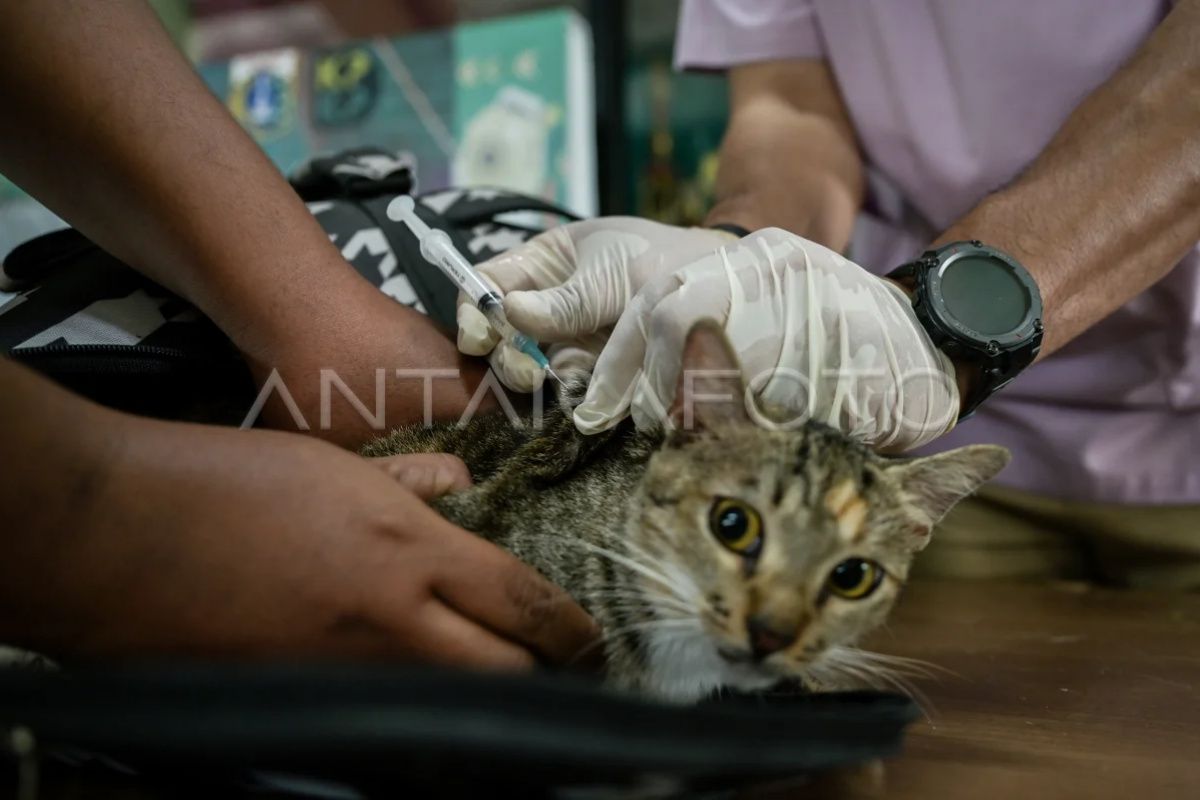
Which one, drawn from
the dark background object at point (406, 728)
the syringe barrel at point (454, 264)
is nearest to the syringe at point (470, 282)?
the syringe barrel at point (454, 264)

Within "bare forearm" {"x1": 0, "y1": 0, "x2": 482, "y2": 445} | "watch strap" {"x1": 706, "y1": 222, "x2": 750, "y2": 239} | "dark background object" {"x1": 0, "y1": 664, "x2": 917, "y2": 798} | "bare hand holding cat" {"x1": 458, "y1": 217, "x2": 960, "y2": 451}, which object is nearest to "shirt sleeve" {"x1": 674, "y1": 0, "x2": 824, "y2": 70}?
"watch strap" {"x1": 706, "y1": 222, "x2": 750, "y2": 239}

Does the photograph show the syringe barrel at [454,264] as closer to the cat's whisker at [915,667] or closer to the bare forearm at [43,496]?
the bare forearm at [43,496]

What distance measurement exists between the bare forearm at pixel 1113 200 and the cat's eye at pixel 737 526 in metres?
0.45

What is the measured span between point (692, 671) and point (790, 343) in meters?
0.29

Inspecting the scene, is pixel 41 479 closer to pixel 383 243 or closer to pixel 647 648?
pixel 647 648

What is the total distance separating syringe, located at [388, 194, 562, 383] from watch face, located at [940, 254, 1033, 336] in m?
0.40

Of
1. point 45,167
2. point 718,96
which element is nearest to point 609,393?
point 45,167

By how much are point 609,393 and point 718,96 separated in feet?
4.86

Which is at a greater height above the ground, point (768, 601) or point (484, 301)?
point (484, 301)

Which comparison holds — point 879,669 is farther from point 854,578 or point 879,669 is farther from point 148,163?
point 148,163

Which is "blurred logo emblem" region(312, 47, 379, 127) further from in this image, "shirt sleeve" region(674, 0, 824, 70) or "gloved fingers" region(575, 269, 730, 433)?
"gloved fingers" region(575, 269, 730, 433)

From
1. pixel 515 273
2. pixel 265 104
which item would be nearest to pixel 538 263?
pixel 515 273

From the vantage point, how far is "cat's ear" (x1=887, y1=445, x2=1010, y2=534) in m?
0.72

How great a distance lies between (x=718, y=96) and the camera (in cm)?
201
